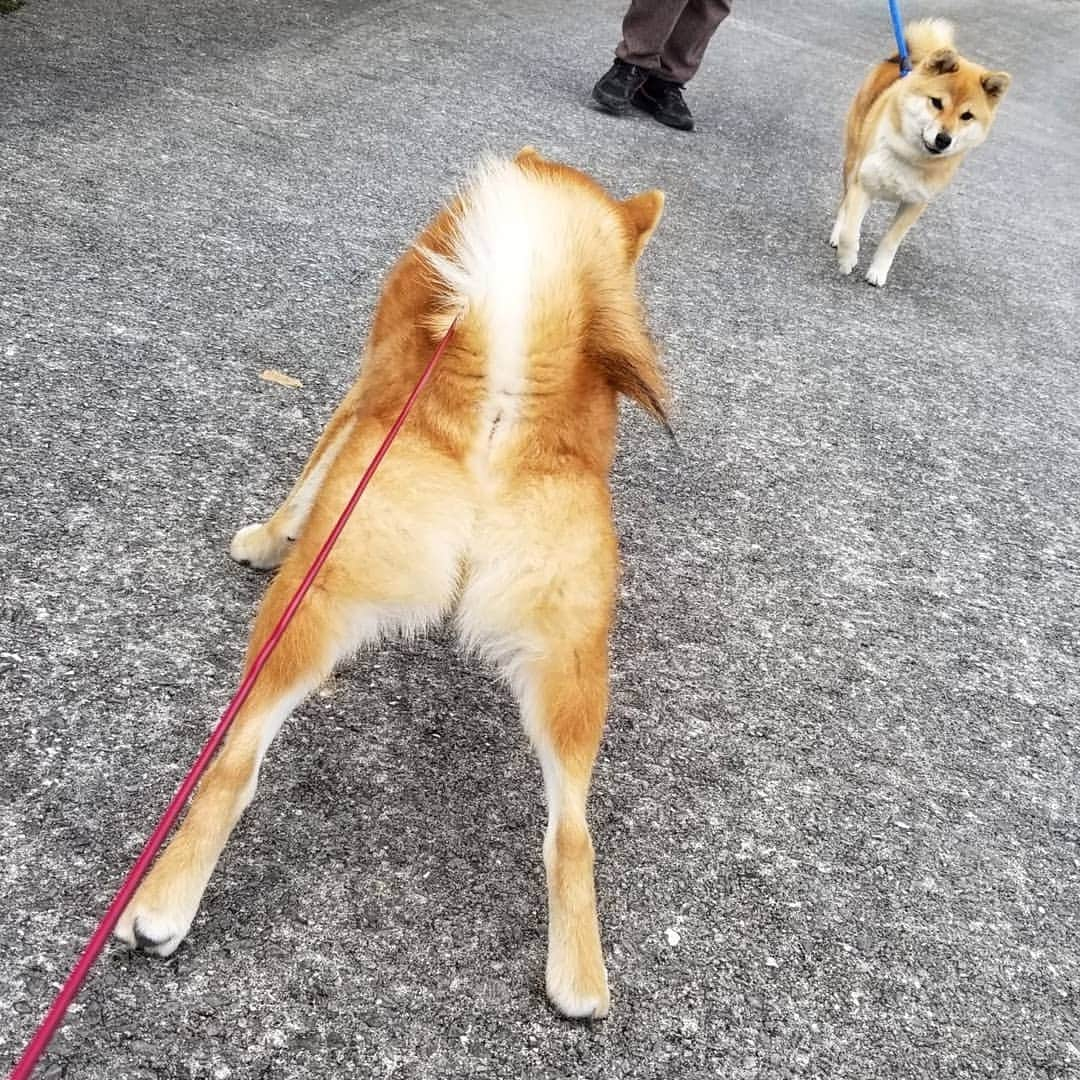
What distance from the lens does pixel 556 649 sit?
1.80m

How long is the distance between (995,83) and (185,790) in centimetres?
588

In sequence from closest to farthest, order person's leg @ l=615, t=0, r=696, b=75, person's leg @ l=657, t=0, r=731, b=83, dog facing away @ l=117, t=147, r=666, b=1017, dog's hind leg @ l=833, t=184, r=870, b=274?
dog facing away @ l=117, t=147, r=666, b=1017 → dog's hind leg @ l=833, t=184, r=870, b=274 → person's leg @ l=615, t=0, r=696, b=75 → person's leg @ l=657, t=0, r=731, b=83

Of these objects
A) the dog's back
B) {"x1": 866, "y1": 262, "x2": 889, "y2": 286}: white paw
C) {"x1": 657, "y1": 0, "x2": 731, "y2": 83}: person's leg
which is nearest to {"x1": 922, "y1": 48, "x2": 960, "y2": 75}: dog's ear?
{"x1": 866, "y1": 262, "x2": 889, "y2": 286}: white paw

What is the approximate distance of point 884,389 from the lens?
4328 mm

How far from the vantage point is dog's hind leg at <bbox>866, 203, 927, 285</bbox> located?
17.8 feet

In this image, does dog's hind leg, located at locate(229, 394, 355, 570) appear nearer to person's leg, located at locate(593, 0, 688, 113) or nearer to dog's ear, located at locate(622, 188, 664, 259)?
dog's ear, located at locate(622, 188, 664, 259)

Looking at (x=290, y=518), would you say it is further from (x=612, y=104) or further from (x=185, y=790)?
(x=612, y=104)

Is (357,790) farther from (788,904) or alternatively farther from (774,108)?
(774,108)

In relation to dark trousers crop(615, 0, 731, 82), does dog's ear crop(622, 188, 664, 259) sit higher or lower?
higher

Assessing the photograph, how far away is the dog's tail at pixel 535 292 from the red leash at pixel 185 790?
0.09m

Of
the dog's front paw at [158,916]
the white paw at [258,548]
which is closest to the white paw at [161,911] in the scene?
the dog's front paw at [158,916]

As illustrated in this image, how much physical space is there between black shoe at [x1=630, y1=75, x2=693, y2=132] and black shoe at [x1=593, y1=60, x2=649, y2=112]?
0.11 meters

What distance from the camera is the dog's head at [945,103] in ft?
18.1

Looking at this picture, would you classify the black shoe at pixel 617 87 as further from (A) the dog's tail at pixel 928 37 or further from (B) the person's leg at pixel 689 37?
(A) the dog's tail at pixel 928 37
